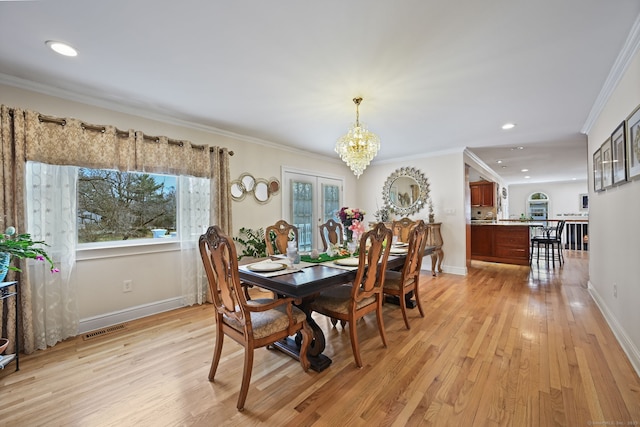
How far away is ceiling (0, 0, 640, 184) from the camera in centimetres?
158

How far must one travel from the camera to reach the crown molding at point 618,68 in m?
1.78

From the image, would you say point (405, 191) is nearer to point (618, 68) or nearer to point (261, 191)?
point (261, 191)

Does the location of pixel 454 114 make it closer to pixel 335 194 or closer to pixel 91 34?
pixel 335 194

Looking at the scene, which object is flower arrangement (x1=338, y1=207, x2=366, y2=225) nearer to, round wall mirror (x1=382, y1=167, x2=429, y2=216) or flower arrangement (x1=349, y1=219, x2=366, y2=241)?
flower arrangement (x1=349, y1=219, x2=366, y2=241)

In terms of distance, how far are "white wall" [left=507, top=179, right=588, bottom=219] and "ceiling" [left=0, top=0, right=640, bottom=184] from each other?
9.36 m

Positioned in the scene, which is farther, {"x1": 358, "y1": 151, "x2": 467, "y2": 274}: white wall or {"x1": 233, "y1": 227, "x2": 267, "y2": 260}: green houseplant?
{"x1": 358, "y1": 151, "x2": 467, "y2": 274}: white wall

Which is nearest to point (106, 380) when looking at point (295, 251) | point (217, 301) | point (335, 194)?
point (217, 301)

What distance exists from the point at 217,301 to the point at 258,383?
0.63m

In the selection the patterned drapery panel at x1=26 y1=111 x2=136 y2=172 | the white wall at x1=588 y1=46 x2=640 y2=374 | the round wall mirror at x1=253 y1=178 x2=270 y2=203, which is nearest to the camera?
the white wall at x1=588 y1=46 x2=640 y2=374

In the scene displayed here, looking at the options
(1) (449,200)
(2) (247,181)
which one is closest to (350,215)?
(2) (247,181)

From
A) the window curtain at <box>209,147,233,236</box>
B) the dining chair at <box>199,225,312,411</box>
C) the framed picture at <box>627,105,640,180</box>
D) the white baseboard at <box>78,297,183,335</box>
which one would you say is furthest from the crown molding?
the white baseboard at <box>78,297,183,335</box>

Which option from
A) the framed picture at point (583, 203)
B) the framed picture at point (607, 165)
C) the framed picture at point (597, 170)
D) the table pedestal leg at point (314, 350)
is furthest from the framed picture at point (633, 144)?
the framed picture at point (583, 203)

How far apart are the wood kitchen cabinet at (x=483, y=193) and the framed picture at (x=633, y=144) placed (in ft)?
18.9

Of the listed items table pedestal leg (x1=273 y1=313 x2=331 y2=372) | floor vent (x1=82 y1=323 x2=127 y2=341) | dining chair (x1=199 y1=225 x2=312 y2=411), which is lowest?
floor vent (x1=82 y1=323 x2=127 y2=341)
